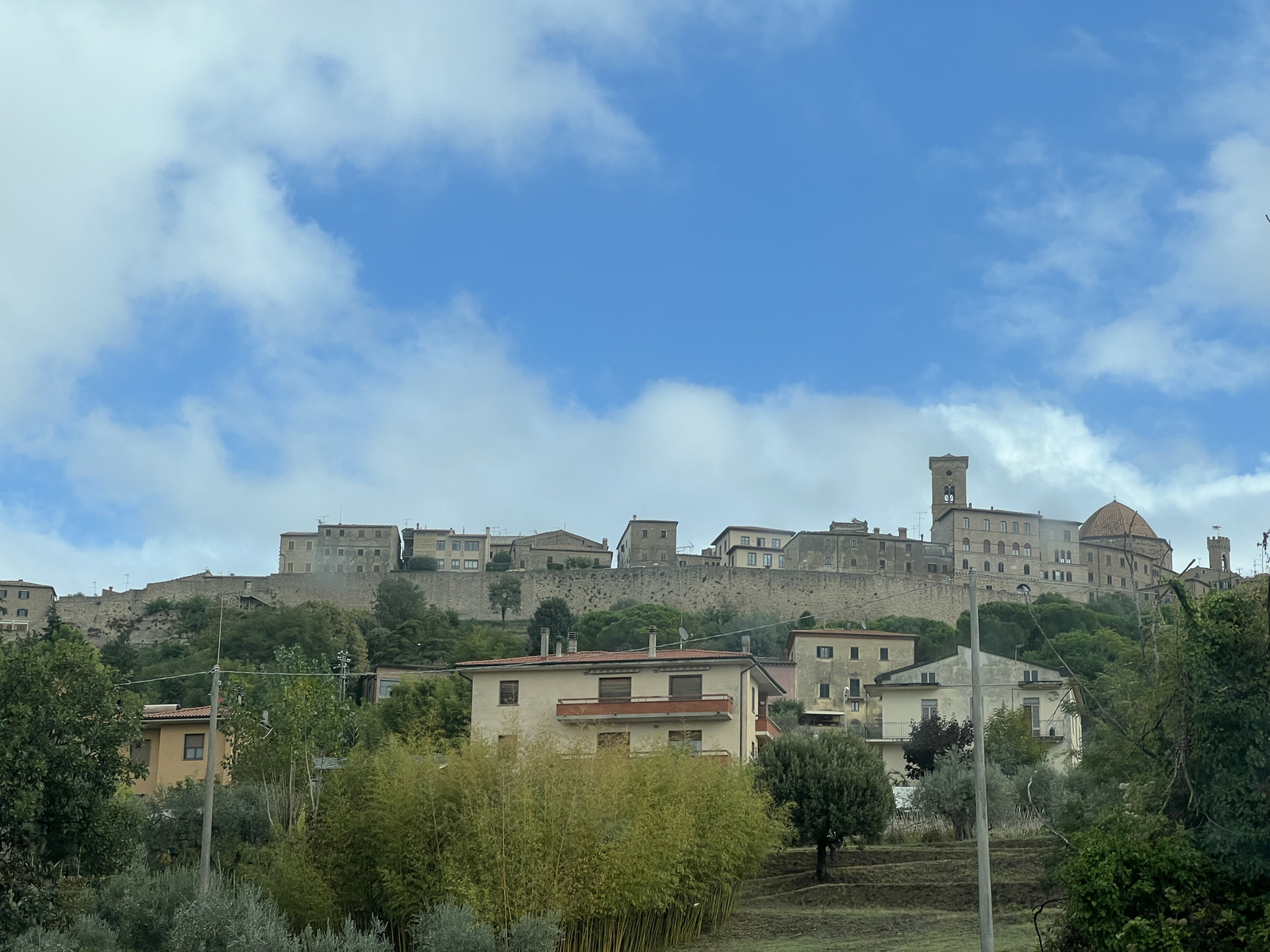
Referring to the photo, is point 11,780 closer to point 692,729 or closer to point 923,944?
point 923,944

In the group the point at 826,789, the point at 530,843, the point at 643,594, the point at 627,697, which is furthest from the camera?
the point at 643,594

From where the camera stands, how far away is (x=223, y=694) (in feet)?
131

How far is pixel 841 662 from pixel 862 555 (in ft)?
164

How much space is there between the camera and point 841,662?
243ft

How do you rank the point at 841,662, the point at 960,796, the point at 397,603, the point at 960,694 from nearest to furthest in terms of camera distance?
the point at 960,796
the point at 960,694
the point at 841,662
the point at 397,603

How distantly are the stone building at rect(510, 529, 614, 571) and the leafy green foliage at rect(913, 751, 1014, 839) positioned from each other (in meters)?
89.6

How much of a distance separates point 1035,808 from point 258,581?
93.0m

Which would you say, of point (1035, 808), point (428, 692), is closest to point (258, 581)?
point (428, 692)

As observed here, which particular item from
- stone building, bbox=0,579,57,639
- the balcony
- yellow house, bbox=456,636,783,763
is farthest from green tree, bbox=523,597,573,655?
the balcony

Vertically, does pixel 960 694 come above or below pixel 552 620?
below

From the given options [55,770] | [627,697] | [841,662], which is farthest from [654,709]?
[841,662]

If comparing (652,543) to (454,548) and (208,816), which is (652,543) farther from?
(208,816)

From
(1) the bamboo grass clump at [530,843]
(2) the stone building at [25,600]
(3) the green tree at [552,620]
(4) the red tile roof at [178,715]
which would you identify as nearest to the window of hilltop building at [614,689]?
(1) the bamboo grass clump at [530,843]

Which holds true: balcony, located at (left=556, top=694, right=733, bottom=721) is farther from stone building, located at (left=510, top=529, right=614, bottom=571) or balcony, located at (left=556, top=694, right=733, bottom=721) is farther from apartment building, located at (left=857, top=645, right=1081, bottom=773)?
stone building, located at (left=510, top=529, right=614, bottom=571)
